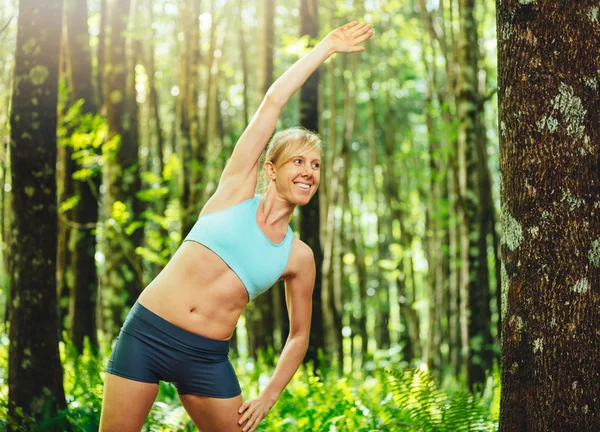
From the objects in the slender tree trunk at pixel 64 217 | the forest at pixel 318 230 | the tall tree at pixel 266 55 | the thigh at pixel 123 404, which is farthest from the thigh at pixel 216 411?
the slender tree trunk at pixel 64 217

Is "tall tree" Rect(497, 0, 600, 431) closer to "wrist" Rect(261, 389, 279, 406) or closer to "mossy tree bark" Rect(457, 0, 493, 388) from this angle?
"wrist" Rect(261, 389, 279, 406)

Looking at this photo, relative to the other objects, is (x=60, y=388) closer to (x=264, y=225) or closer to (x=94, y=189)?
(x=264, y=225)

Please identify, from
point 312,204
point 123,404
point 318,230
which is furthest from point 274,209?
point 318,230

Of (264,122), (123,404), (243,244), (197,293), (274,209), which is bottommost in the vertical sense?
(123,404)

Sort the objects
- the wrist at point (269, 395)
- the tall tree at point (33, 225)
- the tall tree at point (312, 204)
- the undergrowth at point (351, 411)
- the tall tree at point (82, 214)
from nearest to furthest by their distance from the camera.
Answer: the wrist at point (269, 395), the undergrowth at point (351, 411), the tall tree at point (33, 225), the tall tree at point (312, 204), the tall tree at point (82, 214)

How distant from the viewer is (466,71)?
31.6 feet

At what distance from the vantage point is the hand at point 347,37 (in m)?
3.70

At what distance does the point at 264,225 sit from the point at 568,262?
1.47 m

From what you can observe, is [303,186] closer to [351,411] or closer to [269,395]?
[269,395]

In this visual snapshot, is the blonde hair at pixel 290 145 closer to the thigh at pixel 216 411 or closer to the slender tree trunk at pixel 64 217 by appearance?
the thigh at pixel 216 411

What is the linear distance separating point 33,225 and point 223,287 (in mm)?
2632

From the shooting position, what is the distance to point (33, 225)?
5516 mm

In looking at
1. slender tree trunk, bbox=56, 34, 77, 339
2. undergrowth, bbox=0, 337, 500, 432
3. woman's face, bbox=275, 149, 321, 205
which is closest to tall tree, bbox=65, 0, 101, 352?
slender tree trunk, bbox=56, 34, 77, 339

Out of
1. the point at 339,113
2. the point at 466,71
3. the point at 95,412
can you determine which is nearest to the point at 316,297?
the point at 466,71
